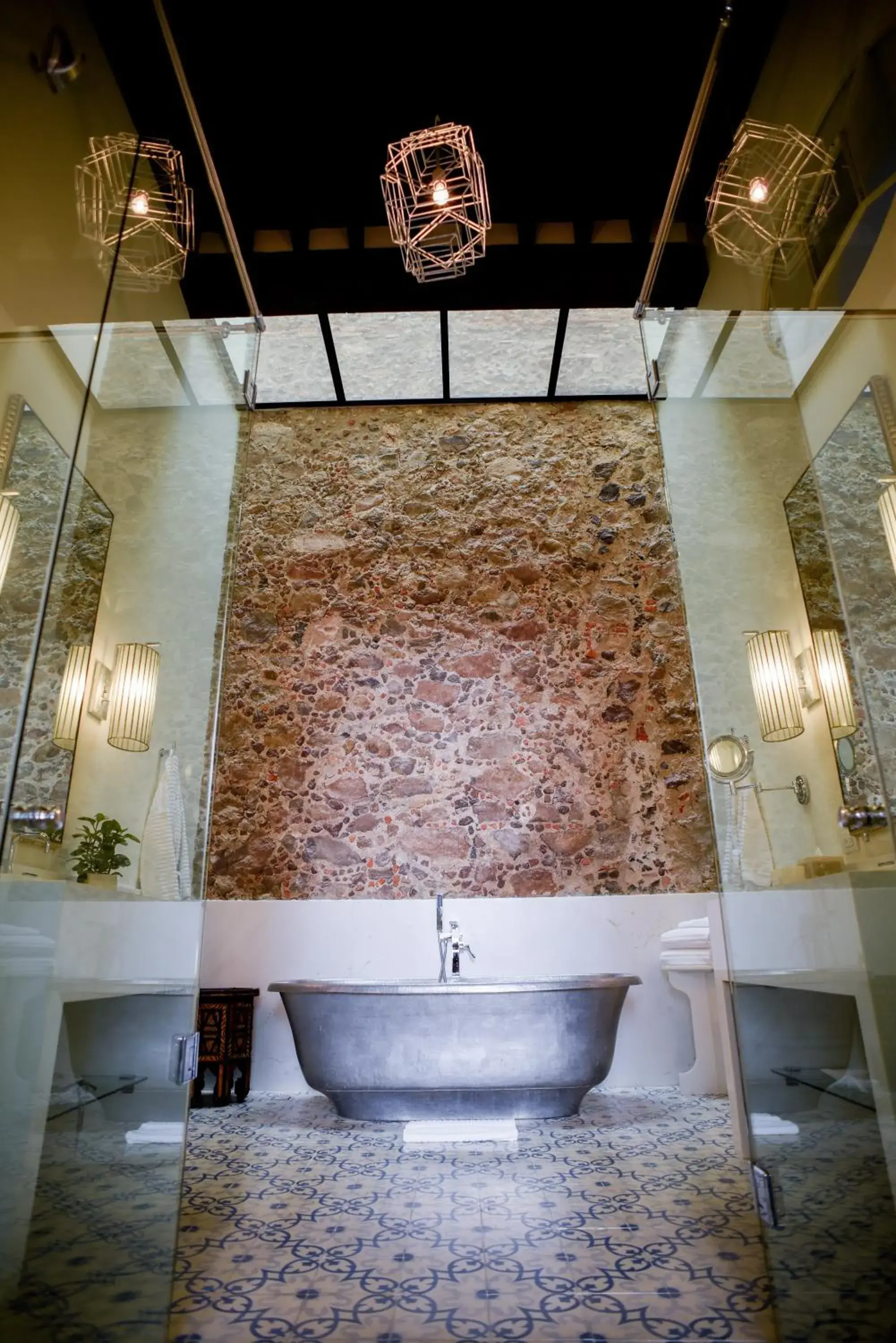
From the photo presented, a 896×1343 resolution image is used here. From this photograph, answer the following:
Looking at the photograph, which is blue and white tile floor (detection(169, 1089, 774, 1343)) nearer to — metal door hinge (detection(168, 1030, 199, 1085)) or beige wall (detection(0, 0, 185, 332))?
metal door hinge (detection(168, 1030, 199, 1085))

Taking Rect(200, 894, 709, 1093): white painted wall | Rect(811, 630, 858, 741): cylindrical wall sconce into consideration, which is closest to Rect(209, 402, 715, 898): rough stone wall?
Rect(200, 894, 709, 1093): white painted wall

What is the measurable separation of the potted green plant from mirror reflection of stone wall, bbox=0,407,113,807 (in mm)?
79

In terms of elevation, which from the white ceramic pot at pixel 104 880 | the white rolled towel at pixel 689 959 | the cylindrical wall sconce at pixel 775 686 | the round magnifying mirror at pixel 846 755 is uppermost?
the cylindrical wall sconce at pixel 775 686

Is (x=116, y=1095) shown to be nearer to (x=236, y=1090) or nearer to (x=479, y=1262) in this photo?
(x=479, y=1262)

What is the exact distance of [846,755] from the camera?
1.14m

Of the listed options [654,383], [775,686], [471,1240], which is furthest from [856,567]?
[471,1240]

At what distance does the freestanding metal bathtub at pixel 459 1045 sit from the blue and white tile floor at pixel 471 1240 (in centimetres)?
18

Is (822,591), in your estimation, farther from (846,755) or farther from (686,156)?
(686,156)

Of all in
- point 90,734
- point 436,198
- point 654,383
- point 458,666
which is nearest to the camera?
point 90,734

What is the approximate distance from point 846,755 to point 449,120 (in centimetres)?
330

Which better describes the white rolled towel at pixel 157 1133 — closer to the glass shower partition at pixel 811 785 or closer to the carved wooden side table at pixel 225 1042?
the glass shower partition at pixel 811 785

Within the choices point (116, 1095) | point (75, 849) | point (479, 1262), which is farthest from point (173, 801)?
point (479, 1262)

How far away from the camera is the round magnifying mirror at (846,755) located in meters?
1.12

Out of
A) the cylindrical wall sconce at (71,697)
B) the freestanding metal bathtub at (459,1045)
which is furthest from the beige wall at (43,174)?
the freestanding metal bathtub at (459,1045)
